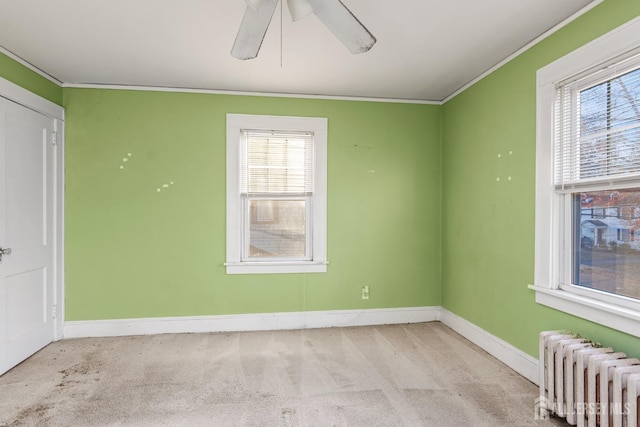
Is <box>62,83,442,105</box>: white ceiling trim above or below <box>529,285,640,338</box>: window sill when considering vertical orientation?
above

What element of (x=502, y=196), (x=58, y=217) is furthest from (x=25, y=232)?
(x=502, y=196)

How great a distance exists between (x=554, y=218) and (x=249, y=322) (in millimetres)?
2905

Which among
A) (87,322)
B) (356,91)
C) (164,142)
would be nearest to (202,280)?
(87,322)

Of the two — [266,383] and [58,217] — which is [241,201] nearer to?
[58,217]

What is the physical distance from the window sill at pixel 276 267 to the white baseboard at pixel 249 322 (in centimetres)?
45

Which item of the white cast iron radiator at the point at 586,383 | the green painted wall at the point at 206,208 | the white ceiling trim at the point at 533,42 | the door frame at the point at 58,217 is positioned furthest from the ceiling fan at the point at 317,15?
the door frame at the point at 58,217

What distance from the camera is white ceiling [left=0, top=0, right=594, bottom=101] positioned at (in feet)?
7.64

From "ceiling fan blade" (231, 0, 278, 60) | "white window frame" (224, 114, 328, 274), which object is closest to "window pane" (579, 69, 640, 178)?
"ceiling fan blade" (231, 0, 278, 60)

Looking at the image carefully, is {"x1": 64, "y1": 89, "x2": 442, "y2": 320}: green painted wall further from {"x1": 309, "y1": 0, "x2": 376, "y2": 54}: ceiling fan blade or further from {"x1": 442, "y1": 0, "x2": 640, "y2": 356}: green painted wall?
{"x1": 309, "y1": 0, "x2": 376, "y2": 54}: ceiling fan blade

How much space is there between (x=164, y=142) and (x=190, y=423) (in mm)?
2594

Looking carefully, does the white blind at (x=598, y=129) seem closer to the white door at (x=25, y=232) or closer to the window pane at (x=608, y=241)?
the window pane at (x=608, y=241)

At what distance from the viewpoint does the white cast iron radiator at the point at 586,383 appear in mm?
1780

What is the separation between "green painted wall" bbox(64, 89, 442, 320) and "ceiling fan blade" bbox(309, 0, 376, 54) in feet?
7.16

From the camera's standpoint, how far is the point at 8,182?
292 centimetres
